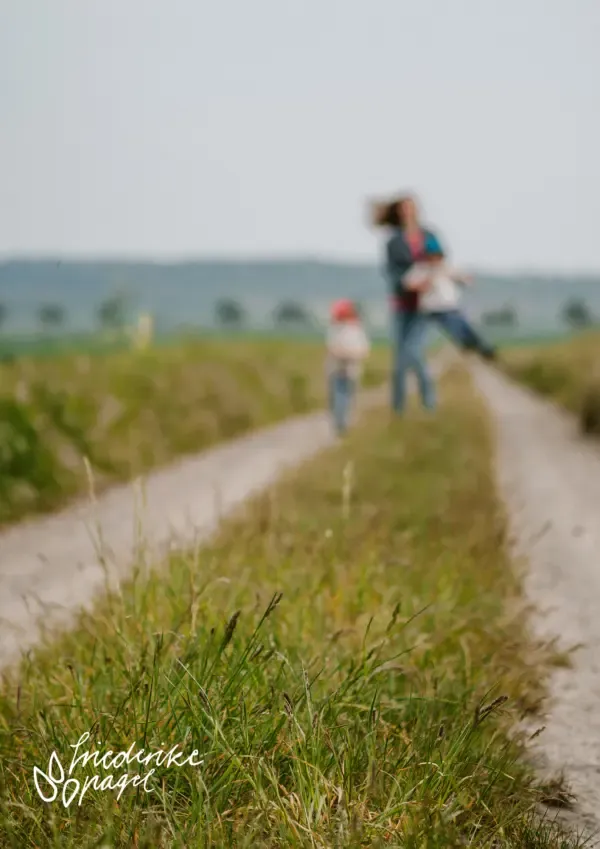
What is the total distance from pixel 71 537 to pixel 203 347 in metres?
12.5

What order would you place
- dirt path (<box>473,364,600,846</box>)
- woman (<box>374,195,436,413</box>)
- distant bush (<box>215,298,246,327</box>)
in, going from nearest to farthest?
dirt path (<box>473,364,600,846</box>)
woman (<box>374,195,436,413</box>)
distant bush (<box>215,298,246,327</box>)

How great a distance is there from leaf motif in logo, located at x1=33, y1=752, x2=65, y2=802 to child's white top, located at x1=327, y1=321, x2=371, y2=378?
10.7m

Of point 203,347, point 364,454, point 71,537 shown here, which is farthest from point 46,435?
point 203,347

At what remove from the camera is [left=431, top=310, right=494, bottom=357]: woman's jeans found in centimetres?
1026

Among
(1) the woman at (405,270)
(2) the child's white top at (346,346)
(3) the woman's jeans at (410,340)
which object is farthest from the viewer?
(2) the child's white top at (346,346)

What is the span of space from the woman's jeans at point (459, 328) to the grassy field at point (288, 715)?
5.62 metres

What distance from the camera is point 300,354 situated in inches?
1012

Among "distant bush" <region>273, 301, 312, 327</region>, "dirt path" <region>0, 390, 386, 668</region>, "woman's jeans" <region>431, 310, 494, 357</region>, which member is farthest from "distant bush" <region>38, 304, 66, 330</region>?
"distant bush" <region>273, 301, 312, 327</region>

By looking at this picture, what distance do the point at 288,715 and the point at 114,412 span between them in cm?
849

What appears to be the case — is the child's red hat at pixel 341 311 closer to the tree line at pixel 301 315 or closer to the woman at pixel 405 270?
the woman at pixel 405 270

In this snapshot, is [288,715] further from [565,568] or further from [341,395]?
[341,395]

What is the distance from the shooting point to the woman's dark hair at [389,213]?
Answer: 11.2 meters
